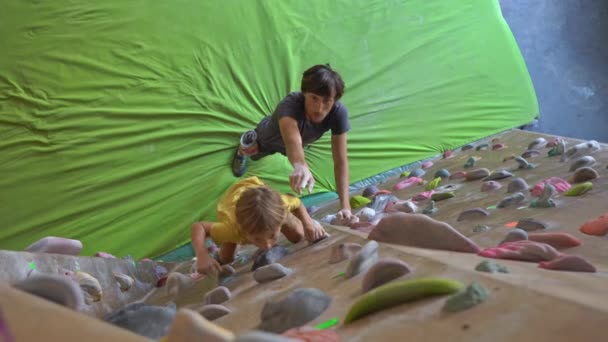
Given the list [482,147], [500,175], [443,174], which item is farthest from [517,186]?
[482,147]

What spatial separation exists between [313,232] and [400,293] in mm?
950

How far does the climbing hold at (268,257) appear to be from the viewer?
165 cm

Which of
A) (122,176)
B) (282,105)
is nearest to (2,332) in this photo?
(282,105)

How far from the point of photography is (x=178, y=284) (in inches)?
68.9

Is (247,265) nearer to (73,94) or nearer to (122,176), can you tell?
(122,176)

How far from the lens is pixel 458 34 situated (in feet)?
10.8

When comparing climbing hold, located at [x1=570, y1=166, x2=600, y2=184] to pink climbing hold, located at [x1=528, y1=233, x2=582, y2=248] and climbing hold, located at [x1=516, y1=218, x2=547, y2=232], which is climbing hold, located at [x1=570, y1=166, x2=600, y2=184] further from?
pink climbing hold, located at [x1=528, y1=233, x2=582, y2=248]

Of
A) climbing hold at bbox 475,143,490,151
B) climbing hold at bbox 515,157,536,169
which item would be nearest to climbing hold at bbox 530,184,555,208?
climbing hold at bbox 515,157,536,169

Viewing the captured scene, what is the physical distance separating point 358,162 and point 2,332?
2.51m

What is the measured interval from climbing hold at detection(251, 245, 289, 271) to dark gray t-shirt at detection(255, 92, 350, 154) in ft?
2.07

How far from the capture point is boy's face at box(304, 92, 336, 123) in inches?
82.0

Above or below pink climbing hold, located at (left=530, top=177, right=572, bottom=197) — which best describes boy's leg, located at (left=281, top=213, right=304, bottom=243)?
below

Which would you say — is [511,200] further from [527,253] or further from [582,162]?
[527,253]

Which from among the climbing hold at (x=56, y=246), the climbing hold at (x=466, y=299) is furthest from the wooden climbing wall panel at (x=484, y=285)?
the climbing hold at (x=56, y=246)
